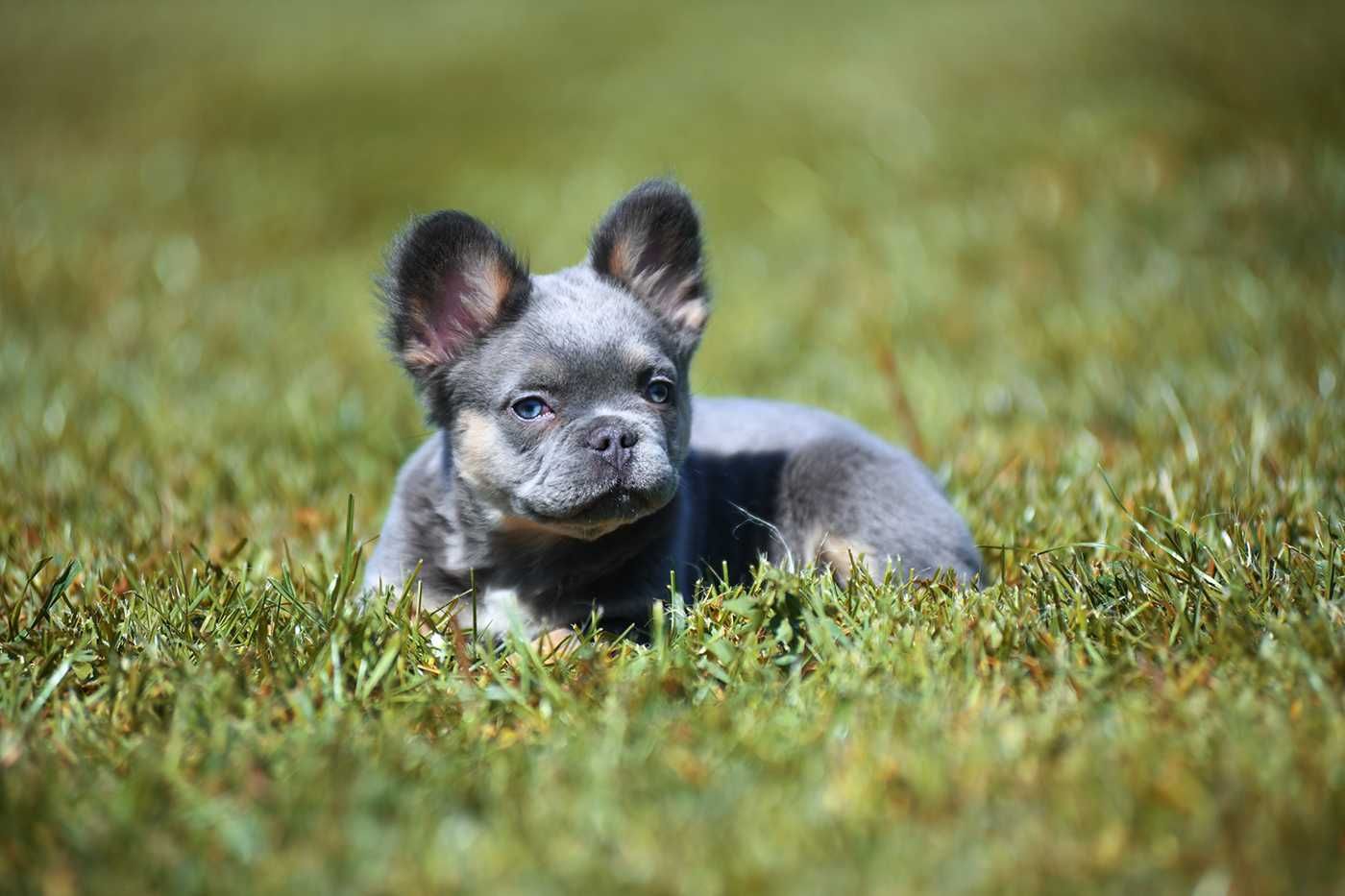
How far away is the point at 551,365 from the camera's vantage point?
354 cm

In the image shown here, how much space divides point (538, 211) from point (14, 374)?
4.26 meters

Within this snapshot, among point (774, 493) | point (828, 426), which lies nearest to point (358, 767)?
point (774, 493)

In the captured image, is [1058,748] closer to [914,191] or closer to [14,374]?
[14,374]

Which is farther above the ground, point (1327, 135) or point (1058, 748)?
point (1327, 135)

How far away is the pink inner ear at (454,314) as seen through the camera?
12.3 ft

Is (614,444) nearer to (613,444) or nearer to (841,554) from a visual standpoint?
(613,444)

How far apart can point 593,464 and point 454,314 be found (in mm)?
792

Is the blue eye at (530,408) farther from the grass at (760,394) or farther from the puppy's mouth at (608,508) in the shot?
the grass at (760,394)

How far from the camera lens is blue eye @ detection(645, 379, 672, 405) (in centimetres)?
365

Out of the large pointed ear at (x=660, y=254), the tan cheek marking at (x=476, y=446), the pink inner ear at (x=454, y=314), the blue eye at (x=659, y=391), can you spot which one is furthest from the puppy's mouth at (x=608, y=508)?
the large pointed ear at (x=660, y=254)

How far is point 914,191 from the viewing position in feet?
29.4

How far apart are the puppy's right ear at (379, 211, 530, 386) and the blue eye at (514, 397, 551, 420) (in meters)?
0.31

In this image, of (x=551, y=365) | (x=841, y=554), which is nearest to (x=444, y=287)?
(x=551, y=365)

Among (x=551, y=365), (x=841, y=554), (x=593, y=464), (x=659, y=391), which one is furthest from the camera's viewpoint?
(x=841, y=554)
